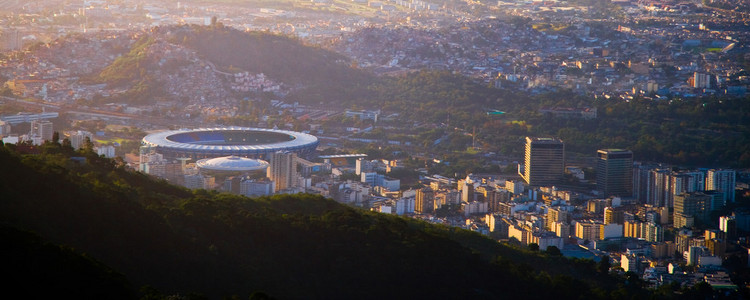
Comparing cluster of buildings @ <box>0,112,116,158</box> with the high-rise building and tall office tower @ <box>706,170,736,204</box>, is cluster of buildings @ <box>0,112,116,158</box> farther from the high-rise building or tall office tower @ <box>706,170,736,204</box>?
tall office tower @ <box>706,170,736,204</box>

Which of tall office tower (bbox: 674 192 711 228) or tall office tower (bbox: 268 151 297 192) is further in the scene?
tall office tower (bbox: 268 151 297 192)

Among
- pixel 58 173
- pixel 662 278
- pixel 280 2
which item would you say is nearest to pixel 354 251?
pixel 58 173

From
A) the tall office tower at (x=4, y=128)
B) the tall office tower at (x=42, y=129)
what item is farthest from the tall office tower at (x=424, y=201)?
the tall office tower at (x=4, y=128)

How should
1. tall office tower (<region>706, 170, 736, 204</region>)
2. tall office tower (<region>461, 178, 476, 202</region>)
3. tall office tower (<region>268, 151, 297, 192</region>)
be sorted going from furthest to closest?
1. tall office tower (<region>706, 170, 736, 204</region>)
2. tall office tower (<region>461, 178, 476, 202</region>)
3. tall office tower (<region>268, 151, 297, 192</region>)

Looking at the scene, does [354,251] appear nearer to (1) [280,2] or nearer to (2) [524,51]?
(2) [524,51]

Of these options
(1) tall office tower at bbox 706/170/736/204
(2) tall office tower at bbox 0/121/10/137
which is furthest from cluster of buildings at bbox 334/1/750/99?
(2) tall office tower at bbox 0/121/10/137

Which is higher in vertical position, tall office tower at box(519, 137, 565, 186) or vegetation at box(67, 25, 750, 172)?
vegetation at box(67, 25, 750, 172)
